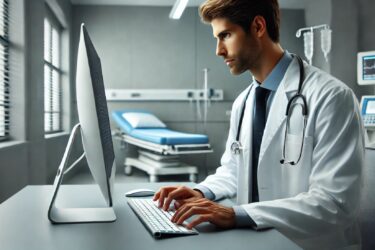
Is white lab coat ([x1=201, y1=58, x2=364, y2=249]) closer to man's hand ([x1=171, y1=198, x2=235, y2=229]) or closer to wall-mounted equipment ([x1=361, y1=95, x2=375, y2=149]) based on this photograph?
man's hand ([x1=171, y1=198, x2=235, y2=229])

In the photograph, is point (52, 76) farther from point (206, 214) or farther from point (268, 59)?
point (206, 214)

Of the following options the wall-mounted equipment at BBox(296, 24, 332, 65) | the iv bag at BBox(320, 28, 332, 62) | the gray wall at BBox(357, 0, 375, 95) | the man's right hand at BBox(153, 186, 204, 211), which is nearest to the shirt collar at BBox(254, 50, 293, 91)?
the man's right hand at BBox(153, 186, 204, 211)

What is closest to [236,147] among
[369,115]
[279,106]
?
[279,106]

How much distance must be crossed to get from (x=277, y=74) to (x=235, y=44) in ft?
0.62

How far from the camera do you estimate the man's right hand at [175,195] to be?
1035mm

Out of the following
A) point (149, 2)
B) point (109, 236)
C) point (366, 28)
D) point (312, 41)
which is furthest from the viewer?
point (149, 2)

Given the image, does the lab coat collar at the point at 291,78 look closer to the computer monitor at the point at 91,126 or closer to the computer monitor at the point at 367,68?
the computer monitor at the point at 91,126

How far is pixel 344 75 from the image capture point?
4637 millimetres

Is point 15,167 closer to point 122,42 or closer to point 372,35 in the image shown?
point 122,42

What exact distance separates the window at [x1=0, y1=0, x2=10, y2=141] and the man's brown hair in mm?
2114

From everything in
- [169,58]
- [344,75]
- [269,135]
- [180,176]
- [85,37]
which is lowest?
[180,176]

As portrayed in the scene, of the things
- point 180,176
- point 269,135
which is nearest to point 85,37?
point 269,135

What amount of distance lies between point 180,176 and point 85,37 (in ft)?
13.9

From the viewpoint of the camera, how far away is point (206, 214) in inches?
34.6
